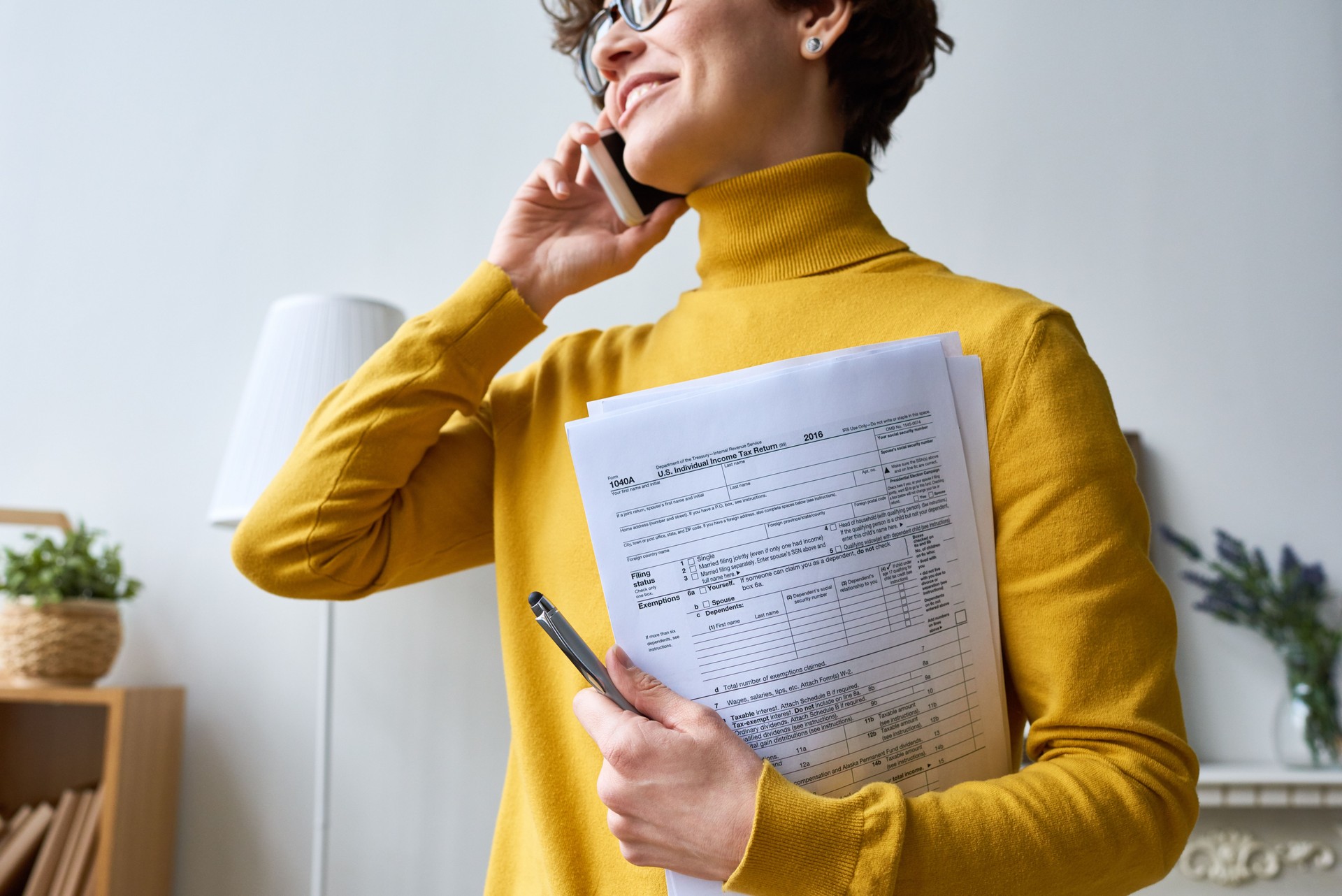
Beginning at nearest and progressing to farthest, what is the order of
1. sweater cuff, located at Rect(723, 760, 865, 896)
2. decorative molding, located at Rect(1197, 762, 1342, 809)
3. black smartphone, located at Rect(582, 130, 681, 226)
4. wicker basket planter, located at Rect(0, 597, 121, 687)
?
sweater cuff, located at Rect(723, 760, 865, 896)
black smartphone, located at Rect(582, 130, 681, 226)
decorative molding, located at Rect(1197, 762, 1342, 809)
wicker basket planter, located at Rect(0, 597, 121, 687)

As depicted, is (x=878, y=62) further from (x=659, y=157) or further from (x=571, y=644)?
(x=571, y=644)

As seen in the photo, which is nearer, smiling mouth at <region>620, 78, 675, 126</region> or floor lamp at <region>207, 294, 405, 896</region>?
smiling mouth at <region>620, 78, 675, 126</region>

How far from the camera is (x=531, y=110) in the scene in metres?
1.75

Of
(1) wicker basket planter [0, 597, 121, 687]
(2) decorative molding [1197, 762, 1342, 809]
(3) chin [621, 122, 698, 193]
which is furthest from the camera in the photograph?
(1) wicker basket planter [0, 597, 121, 687]

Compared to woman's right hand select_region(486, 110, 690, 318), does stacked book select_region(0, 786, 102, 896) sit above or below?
below

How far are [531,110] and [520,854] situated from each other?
1.34 metres

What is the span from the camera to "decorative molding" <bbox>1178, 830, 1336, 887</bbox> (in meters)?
1.46

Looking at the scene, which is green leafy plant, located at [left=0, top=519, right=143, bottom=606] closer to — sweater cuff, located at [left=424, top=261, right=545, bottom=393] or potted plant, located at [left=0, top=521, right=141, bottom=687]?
potted plant, located at [left=0, top=521, right=141, bottom=687]

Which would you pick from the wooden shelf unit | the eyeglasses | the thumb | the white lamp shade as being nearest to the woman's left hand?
the thumb

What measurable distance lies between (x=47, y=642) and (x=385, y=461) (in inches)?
39.7

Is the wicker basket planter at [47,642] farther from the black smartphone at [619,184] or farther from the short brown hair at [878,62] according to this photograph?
the short brown hair at [878,62]

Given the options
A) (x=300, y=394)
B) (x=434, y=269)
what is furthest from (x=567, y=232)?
(x=434, y=269)

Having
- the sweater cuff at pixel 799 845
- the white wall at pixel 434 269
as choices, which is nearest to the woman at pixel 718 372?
the sweater cuff at pixel 799 845

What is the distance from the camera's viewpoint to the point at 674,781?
1.76 feet
